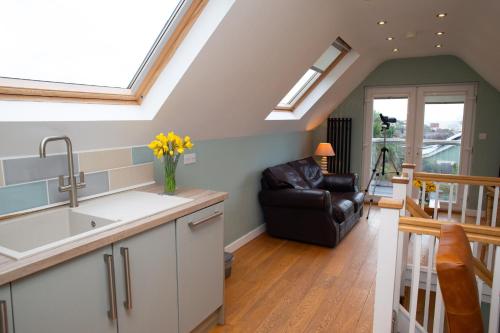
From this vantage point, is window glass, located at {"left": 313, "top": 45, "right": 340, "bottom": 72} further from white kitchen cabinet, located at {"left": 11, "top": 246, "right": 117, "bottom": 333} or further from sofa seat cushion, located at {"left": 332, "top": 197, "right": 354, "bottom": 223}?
white kitchen cabinet, located at {"left": 11, "top": 246, "right": 117, "bottom": 333}

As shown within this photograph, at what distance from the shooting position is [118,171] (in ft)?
7.71

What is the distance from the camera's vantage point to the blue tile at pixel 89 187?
1972mm

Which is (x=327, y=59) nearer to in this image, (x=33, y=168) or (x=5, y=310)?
(x=33, y=168)

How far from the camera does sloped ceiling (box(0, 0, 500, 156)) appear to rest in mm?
2171

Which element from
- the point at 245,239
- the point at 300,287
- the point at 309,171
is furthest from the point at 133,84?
the point at 309,171

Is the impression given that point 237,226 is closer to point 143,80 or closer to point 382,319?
point 143,80

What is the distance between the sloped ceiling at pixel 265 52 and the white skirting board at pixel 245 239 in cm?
120

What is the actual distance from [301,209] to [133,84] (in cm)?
231

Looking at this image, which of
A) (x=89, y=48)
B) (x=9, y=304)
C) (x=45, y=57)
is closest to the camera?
(x=9, y=304)

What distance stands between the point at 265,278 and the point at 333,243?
107cm

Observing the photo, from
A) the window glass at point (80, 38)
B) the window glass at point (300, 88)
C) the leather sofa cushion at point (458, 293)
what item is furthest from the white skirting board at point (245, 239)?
the leather sofa cushion at point (458, 293)

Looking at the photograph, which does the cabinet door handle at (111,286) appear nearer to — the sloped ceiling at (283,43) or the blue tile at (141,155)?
the blue tile at (141,155)

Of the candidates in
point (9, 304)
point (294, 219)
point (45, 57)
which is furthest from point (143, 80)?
point (294, 219)

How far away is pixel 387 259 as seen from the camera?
158cm
